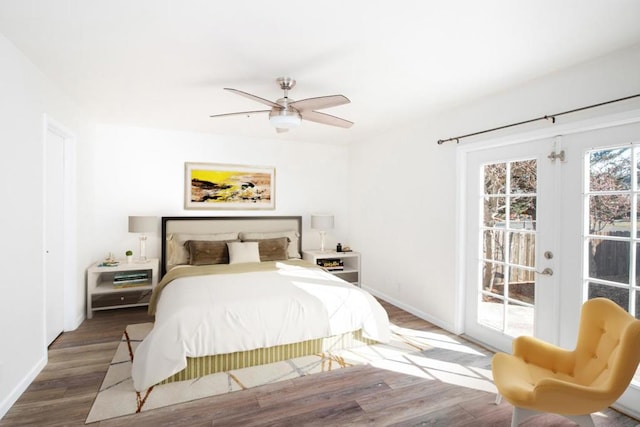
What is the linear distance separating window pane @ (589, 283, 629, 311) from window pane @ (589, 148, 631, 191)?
715 millimetres

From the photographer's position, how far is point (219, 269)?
3.89m

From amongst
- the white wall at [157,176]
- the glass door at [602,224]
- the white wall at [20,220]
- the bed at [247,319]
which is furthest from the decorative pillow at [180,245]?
the glass door at [602,224]

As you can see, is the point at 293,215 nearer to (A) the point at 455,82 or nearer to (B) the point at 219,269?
(B) the point at 219,269

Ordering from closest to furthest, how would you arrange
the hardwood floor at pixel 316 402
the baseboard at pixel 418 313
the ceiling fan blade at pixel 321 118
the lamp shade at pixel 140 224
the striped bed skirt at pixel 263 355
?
the hardwood floor at pixel 316 402 < the striped bed skirt at pixel 263 355 < the ceiling fan blade at pixel 321 118 < the baseboard at pixel 418 313 < the lamp shade at pixel 140 224

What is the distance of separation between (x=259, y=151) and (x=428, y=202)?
2.75m

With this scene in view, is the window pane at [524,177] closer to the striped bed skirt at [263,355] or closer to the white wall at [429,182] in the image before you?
the white wall at [429,182]

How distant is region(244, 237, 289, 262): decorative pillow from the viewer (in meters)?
4.73

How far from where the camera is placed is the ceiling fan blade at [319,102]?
2.49m

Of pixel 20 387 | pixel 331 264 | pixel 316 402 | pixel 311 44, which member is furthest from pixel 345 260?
pixel 20 387

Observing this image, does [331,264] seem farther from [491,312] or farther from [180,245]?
[491,312]

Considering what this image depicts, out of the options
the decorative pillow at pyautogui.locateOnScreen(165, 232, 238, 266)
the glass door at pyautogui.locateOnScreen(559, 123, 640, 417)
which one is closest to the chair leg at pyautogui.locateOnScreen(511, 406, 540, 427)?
the glass door at pyautogui.locateOnScreen(559, 123, 640, 417)

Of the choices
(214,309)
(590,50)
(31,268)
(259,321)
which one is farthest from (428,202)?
(31,268)

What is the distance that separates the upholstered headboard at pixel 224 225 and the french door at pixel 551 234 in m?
2.75

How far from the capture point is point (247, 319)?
2.77m
